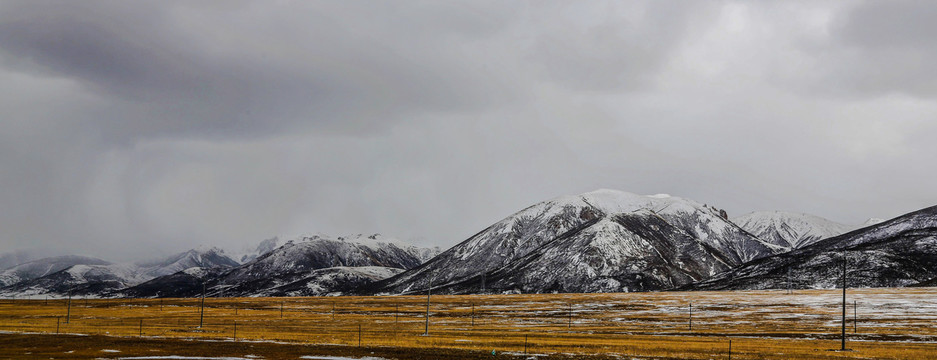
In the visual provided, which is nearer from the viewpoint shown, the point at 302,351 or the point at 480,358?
the point at 480,358

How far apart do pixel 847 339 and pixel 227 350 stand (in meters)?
88.5

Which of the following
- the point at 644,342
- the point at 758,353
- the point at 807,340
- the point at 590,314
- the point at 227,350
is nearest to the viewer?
the point at 227,350

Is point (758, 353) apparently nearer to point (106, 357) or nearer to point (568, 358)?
point (568, 358)

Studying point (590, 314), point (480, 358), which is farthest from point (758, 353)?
point (590, 314)

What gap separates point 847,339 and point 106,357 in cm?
9875

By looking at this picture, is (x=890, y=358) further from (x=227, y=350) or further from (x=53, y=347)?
(x=53, y=347)

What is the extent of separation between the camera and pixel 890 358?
65.9 meters

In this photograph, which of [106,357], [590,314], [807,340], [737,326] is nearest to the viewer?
[106,357]

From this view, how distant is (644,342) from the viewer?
8325 centimetres

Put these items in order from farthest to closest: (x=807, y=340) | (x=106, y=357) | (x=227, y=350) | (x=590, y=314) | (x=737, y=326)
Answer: (x=590, y=314), (x=737, y=326), (x=807, y=340), (x=227, y=350), (x=106, y=357)

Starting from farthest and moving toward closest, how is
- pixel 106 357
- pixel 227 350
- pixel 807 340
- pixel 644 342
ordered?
pixel 807 340 < pixel 644 342 < pixel 227 350 < pixel 106 357

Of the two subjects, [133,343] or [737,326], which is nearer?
[133,343]

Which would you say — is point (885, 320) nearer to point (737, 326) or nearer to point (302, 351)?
point (737, 326)

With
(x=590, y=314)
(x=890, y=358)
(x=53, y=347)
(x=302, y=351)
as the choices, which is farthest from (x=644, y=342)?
(x=590, y=314)
